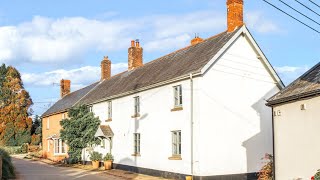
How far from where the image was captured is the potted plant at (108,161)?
32.9m

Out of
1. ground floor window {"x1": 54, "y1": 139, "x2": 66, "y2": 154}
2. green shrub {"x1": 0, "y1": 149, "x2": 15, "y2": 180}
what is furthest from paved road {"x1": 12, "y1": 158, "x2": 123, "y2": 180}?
ground floor window {"x1": 54, "y1": 139, "x2": 66, "y2": 154}

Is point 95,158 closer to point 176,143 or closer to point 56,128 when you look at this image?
point 176,143

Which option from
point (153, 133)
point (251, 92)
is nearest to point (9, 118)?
point (153, 133)

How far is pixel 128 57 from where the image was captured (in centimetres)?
3984

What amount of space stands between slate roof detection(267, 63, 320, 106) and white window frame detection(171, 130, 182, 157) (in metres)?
7.66

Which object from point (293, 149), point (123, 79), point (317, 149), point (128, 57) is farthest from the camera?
point (128, 57)

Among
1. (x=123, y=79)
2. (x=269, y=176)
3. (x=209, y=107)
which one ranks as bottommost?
(x=269, y=176)

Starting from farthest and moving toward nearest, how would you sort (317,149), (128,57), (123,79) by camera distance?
(128,57) < (123,79) < (317,149)

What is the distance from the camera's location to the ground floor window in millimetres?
46784

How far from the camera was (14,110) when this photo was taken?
66.2 metres

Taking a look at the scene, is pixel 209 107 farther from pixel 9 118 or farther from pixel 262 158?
pixel 9 118

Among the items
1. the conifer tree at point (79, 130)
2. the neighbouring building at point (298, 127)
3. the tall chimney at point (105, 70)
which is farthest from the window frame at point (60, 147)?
the neighbouring building at point (298, 127)

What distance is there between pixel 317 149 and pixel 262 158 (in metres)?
8.62

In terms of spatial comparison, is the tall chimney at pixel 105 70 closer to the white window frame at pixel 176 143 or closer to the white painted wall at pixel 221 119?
the white painted wall at pixel 221 119
